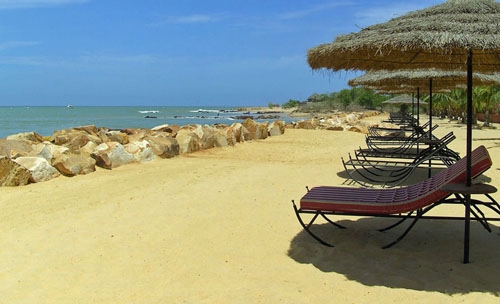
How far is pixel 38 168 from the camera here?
765 cm

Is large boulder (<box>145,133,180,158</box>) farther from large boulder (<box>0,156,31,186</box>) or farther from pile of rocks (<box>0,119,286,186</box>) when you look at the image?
large boulder (<box>0,156,31,186</box>)

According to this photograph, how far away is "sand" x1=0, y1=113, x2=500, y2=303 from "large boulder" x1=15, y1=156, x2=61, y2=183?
1.74 ft

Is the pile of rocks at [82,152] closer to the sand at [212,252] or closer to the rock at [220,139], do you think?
the rock at [220,139]

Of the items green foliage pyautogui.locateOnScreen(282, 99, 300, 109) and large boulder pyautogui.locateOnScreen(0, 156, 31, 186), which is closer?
large boulder pyautogui.locateOnScreen(0, 156, 31, 186)

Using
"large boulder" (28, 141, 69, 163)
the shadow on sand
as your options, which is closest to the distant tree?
"large boulder" (28, 141, 69, 163)

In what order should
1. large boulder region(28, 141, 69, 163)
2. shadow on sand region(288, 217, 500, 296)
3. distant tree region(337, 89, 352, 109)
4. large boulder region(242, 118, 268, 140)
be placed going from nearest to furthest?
shadow on sand region(288, 217, 500, 296), large boulder region(28, 141, 69, 163), large boulder region(242, 118, 268, 140), distant tree region(337, 89, 352, 109)

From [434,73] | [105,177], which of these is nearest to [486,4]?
[434,73]

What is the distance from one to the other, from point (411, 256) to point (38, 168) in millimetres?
6110

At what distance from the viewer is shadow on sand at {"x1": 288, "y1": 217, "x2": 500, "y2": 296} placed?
352 cm

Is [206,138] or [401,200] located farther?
[206,138]

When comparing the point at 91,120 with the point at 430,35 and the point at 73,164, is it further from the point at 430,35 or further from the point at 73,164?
the point at 430,35

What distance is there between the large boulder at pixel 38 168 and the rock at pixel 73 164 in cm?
13

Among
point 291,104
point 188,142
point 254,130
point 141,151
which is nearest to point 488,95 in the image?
point 254,130

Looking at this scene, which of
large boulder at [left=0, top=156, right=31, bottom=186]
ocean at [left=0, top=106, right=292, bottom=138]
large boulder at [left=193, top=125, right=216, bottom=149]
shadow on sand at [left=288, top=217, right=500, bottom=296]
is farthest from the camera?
ocean at [left=0, top=106, right=292, bottom=138]
